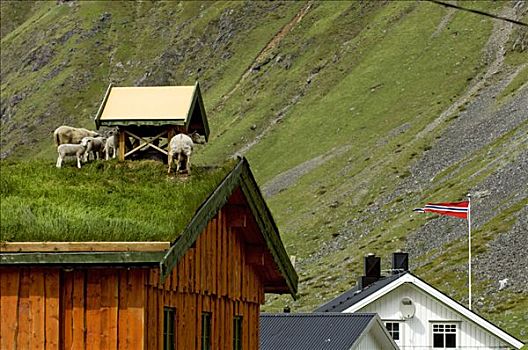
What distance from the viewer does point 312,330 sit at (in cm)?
4500

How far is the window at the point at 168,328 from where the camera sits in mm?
23500

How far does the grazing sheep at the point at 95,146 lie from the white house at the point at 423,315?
38237mm

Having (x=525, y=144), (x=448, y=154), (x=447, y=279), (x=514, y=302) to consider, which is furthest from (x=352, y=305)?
(x=448, y=154)

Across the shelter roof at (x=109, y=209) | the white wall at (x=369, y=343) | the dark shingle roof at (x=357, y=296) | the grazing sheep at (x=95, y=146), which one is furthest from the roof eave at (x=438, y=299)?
the shelter roof at (x=109, y=209)

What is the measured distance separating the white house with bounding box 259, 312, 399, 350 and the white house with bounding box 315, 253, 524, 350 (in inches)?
657

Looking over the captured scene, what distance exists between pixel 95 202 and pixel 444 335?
45.6 meters

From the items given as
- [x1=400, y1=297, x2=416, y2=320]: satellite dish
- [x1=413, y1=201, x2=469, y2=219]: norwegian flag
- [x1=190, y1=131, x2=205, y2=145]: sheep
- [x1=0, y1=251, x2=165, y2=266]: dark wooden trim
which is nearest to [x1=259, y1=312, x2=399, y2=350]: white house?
[x1=190, y1=131, x2=205, y2=145]: sheep

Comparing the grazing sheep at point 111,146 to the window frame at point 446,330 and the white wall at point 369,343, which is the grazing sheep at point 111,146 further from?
the window frame at point 446,330

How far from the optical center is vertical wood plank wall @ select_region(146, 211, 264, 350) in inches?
908

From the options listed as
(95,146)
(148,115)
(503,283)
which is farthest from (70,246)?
(503,283)

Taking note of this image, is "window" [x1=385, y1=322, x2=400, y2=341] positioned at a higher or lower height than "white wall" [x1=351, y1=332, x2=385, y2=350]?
higher

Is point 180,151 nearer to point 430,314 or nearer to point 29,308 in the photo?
point 29,308

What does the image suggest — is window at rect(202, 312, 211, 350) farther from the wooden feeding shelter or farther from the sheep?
the sheep

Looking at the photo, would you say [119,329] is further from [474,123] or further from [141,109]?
[474,123]
